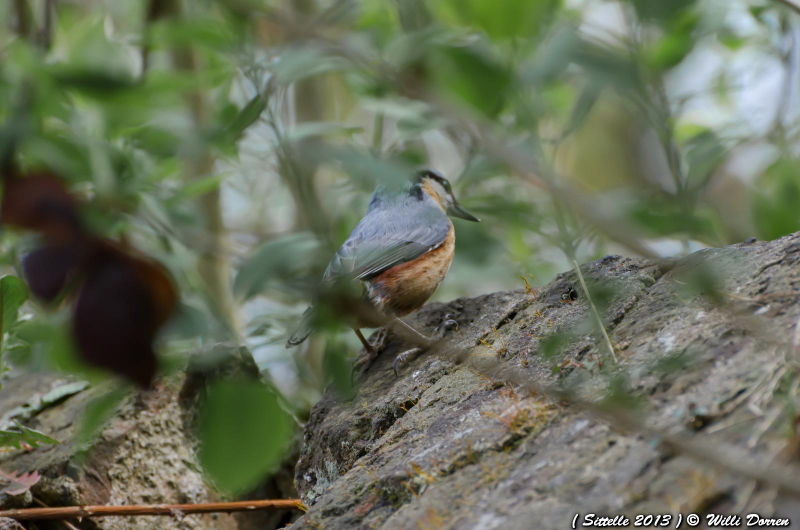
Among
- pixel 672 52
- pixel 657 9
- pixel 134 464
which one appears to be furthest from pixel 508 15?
pixel 134 464

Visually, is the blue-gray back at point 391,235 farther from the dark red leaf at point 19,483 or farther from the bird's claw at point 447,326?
the dark red leaf at point 19,483

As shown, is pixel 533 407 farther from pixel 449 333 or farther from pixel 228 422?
pixel 228 422

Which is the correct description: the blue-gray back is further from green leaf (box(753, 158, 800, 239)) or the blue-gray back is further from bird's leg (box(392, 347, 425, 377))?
green leaf (box(753, 158, 800, 239))

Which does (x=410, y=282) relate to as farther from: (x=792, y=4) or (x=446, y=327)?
(x=792, y=4)

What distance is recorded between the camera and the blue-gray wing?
3372mm

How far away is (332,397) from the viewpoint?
2.80 metres

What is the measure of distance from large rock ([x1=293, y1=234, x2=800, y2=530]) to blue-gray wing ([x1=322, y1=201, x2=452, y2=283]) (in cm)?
80

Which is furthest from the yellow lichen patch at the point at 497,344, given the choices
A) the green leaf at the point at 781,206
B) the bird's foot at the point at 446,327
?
the green leaf at the point at 781,206

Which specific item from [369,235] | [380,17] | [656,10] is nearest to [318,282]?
[656,10]

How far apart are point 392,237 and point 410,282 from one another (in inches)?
9.8

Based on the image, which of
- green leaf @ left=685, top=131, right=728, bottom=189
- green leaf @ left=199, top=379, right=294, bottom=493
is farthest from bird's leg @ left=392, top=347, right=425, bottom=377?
green leaf @ left=199, top=379, right=294, bottom=493

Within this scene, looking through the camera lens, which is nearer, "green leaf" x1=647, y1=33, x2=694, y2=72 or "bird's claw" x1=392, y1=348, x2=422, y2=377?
"green leaf" x1=647, y1=33, x2=694, y2=72

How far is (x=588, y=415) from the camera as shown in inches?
61.3

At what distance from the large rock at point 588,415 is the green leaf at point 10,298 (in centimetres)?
93
